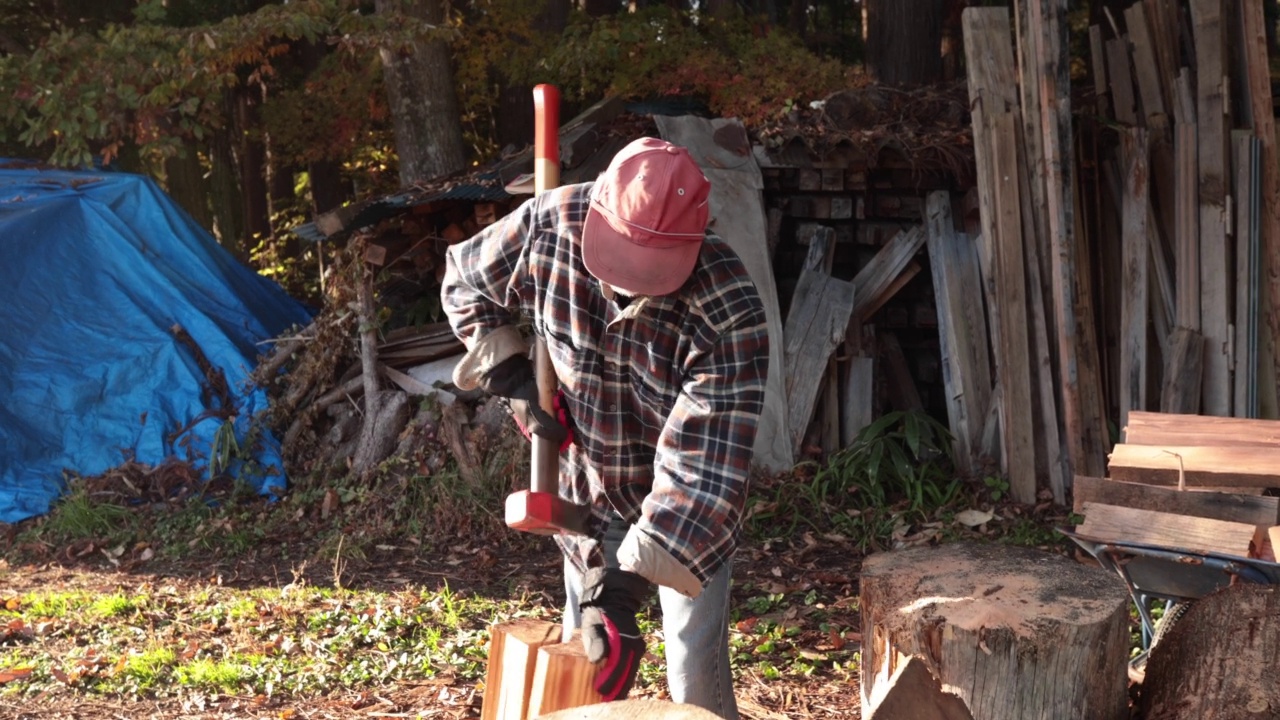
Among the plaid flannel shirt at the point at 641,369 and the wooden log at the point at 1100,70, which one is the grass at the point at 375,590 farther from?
the wooden log at the point at 1100,70

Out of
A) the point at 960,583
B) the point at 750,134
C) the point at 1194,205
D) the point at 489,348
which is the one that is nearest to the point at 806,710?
the point at 960,583

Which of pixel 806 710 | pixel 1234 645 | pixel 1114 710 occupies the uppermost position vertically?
pixel 1234 645

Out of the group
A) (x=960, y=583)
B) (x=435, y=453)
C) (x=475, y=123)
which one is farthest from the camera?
(x=475, y=123)

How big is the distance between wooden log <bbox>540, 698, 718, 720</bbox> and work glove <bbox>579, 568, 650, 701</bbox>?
1.31 feet

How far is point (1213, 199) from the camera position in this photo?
209 inches

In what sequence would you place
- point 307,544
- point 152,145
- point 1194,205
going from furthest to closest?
point 152,145
point 307,544
point 1194,205

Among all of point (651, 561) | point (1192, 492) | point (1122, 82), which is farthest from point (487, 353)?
point (1122, 82)

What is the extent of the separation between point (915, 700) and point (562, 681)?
2.51 feet

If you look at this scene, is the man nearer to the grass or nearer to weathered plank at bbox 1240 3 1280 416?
the grass

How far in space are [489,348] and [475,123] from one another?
26.1 ft

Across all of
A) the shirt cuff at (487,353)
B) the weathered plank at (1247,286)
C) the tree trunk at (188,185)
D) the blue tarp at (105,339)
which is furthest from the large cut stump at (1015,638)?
the tree trunk at (188,185)

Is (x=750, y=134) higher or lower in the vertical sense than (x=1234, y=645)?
higher

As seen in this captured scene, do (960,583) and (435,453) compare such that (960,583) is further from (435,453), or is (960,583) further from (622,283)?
(435,453)

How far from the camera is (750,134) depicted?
260 inches
